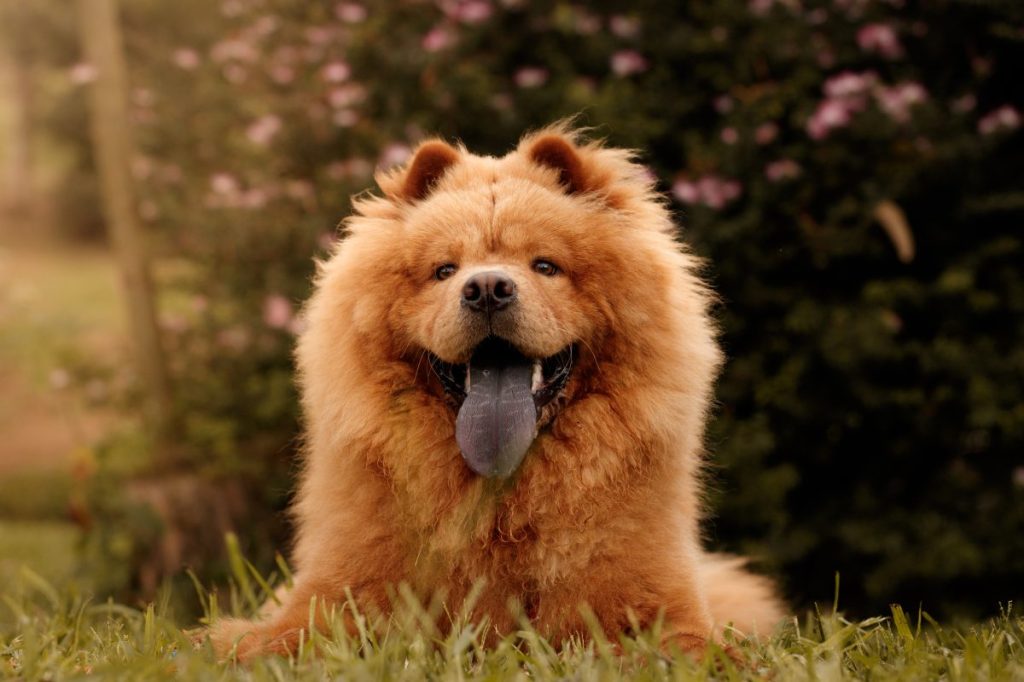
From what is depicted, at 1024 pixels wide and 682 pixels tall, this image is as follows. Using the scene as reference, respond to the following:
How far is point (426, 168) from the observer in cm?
406

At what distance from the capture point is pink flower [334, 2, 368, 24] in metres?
7.25

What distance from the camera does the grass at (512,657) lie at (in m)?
2.87

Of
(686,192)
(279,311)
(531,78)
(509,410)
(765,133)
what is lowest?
(279,311)

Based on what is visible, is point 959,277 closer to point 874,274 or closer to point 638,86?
point 874,274

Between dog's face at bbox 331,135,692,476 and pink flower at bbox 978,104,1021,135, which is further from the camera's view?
pink flower at bbox 978,104,1021,135

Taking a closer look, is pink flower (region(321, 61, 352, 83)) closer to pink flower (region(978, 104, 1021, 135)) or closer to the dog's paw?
pink flower (region(978, 104, 1021, 135))

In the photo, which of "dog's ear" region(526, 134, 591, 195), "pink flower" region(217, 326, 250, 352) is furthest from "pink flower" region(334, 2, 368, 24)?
"dog's ear" region(526, 134, 591, 195)

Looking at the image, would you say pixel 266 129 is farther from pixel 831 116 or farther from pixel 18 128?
pixel 18 128

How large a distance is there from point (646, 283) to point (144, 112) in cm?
660

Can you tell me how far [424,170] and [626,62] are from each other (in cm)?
322

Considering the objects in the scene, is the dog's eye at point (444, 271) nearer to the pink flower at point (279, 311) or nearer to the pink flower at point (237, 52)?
the pink flower at point (279, 311)

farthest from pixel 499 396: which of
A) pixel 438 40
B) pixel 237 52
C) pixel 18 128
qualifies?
pixel 18 128

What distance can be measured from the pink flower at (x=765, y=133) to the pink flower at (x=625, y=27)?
3.40 ft

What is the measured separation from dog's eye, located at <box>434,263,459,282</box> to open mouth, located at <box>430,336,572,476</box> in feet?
0.92
